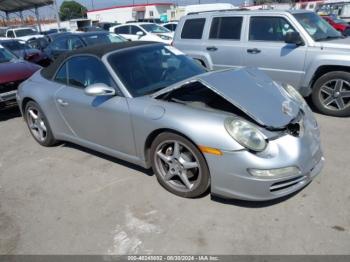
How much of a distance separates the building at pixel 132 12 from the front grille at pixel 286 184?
4473 centimetres

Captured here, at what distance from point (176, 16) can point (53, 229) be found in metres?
35.3

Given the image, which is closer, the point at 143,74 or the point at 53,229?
the point at 53,229

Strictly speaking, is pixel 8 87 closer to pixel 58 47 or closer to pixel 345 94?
pixel 58 47

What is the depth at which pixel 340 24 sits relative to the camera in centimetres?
1938

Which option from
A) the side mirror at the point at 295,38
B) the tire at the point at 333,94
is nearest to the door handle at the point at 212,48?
the side mirror at the point at 295,38

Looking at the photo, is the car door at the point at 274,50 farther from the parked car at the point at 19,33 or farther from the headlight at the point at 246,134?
the parked car at the point at 19,33

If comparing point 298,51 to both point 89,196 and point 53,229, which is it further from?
point 53,229

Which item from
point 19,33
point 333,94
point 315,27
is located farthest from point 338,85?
point 19,33

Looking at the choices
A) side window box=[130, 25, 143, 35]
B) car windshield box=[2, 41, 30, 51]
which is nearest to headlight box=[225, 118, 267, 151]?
car windshield box=[2, 41, 30, 51]

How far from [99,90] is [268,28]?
12.9ft

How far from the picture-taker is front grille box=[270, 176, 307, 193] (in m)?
2.85

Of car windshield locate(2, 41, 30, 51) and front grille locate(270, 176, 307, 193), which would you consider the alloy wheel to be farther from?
car windshield locate(2, 41, 30, 51)

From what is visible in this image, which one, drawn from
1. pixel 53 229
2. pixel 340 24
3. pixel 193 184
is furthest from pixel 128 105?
pixel 340 24

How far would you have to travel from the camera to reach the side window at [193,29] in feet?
23.0
